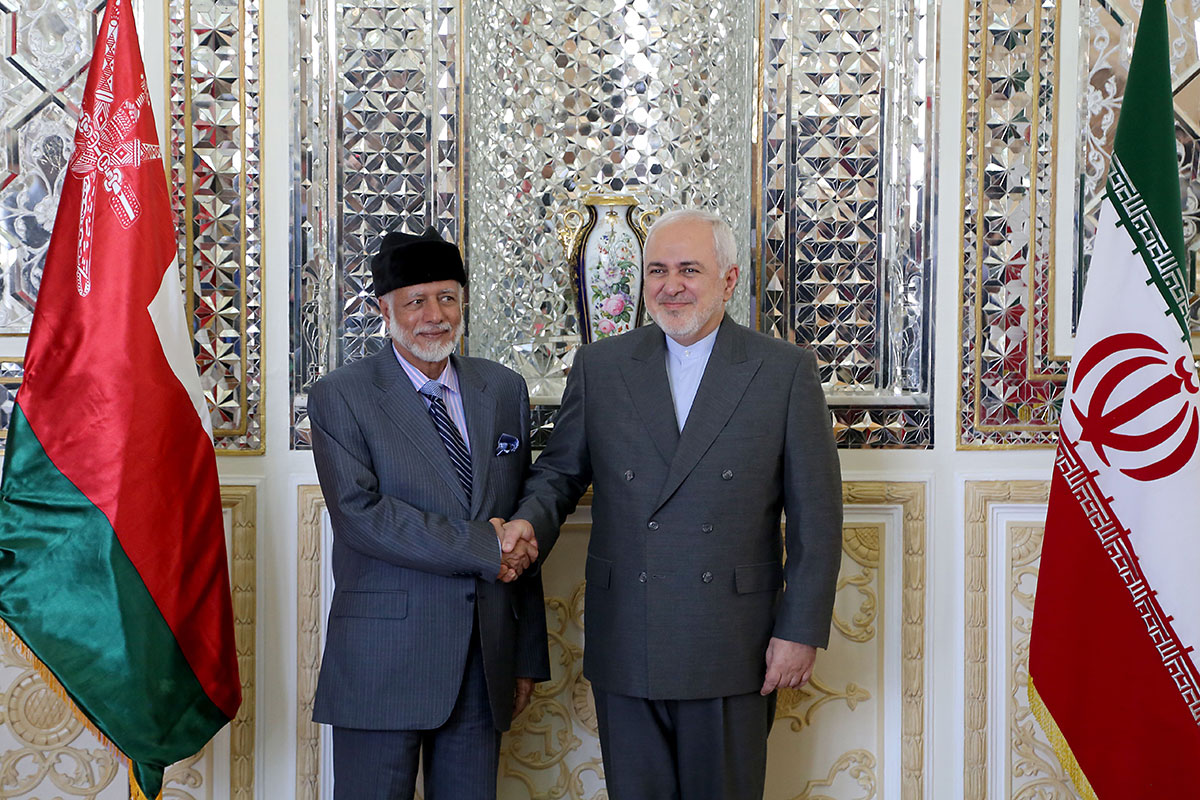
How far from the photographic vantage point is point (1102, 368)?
247cm

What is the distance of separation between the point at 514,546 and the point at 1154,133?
1.87 meters

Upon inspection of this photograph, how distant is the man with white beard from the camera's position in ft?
7.40

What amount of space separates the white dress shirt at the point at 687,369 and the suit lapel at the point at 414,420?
57 centimetres

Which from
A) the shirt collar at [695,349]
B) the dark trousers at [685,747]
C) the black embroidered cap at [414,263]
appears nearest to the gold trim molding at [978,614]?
the dark trousers at [685,747]

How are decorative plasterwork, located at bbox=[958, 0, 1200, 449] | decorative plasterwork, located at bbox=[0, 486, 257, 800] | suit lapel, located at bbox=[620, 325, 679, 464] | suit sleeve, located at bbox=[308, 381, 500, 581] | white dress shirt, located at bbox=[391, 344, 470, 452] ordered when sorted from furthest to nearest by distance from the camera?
decorative plasterwork, located at bbox=[958, 0, 1200, 449]
decorative plasterwork, located at bbox=[0, 486, 257, 800]
white dress shirt, located at bbox=[391, 344, 470, 452]
suit lapel, located at bbox=[620, 325, 679, 464]
suit sleeve, located at bbox=[308, 381, 500, 581]

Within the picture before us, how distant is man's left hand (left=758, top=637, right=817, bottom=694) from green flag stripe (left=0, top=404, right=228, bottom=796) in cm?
145

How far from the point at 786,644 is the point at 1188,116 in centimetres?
200

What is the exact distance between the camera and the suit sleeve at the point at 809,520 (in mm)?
2256

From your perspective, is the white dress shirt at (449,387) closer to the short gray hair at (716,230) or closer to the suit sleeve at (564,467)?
the suit sleeve at (564,467)

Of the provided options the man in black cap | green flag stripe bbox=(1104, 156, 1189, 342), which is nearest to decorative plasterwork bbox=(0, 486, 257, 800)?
the man in black cap

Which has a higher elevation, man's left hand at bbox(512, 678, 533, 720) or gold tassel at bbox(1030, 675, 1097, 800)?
man's left hand at bbox(512, 678, 533, 720)

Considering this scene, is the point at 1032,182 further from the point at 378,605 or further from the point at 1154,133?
the point at 378,605

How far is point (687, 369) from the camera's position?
243 cm

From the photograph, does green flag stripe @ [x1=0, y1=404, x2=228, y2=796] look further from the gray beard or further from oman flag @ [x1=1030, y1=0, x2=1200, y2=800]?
oman flag @ [x1=1030, y1=0, x2=1200, y2=800]
